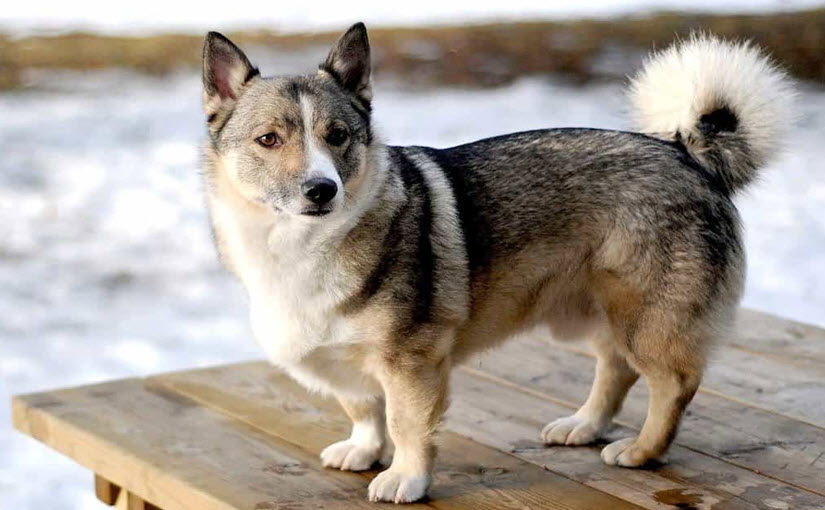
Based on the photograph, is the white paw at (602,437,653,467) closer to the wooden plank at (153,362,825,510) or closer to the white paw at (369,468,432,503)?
the wooden plank at (153,362,825,510)

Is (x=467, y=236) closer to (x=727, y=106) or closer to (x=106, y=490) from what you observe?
(x=727, y=106)

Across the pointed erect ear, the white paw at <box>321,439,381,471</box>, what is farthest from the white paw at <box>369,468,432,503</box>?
the pointed erect ear

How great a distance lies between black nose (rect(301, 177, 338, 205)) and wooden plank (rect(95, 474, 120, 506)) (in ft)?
4.02

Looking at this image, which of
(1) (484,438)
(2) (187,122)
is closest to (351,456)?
(1) (484,438)

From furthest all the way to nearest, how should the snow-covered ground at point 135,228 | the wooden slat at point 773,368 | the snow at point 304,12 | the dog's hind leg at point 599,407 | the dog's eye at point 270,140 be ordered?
1. the snow at point 304,12
2. the snow-covered ground at point 135,228
3. the wooden slat at point 773,368
4. the dog's hind leg at point 599,407
5. the dog's eye at point 270,140

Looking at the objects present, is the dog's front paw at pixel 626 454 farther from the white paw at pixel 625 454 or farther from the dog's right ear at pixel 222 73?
the dog's right ear at pixel 222 73

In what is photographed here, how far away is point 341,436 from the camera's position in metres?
3.03

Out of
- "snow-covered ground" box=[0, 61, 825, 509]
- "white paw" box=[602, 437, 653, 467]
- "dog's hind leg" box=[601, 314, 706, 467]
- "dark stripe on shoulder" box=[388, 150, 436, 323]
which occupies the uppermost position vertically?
"dark stripe on shoulder" box=[388, 150, 436, 323]

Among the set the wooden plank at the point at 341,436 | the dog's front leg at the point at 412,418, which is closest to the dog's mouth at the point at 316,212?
the dog's front leg at the point at 412,418

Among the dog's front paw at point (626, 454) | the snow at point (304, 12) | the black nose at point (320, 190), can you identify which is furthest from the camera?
the snow at point (304, 12)

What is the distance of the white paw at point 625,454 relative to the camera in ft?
9.02

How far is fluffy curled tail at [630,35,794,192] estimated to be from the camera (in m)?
2.78

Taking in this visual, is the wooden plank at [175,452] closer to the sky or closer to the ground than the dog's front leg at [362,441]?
closer to the ground

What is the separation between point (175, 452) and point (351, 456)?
451 mm
